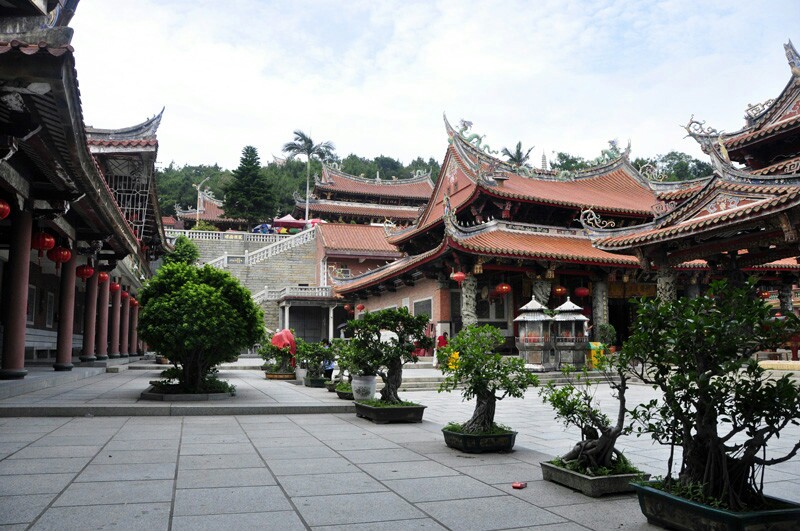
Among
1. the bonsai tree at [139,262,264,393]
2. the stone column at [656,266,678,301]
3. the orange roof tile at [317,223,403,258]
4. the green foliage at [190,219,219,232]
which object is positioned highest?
the green foliage at [190,219,219,232]

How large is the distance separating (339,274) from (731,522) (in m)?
30.8

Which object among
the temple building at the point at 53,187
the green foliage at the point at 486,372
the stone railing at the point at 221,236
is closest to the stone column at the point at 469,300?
the temple building at the point at 53,187

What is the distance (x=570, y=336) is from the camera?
1788cm

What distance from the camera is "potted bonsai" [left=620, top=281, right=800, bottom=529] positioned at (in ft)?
11.5

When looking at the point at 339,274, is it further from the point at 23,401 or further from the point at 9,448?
the point at 9,448

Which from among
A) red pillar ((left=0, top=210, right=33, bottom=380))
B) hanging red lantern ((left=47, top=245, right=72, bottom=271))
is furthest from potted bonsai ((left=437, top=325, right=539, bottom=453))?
hanging red lantern ((left=47, top=245, right=72, bottom=271))

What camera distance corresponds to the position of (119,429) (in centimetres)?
754

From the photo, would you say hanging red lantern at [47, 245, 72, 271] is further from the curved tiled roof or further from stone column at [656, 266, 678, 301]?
the curved tiled roof

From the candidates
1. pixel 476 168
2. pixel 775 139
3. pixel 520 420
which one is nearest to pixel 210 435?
pixel 520 420

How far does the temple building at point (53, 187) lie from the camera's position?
584 cm

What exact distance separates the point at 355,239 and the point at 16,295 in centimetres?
2976

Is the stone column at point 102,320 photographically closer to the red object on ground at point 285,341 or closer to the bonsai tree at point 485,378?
the red object on ground at point 285,341

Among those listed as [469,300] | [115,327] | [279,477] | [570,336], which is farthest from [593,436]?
[115,327]

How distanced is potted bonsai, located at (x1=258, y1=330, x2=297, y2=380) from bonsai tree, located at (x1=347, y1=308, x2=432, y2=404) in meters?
7.68
